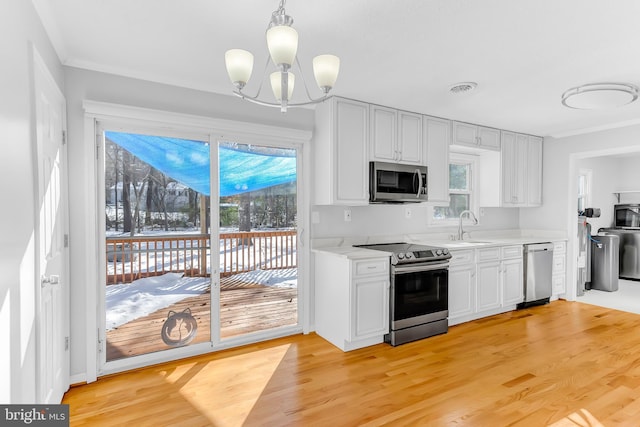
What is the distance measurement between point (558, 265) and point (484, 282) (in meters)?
1.58

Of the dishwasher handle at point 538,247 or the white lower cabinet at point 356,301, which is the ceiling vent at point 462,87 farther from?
the dishwasher handle at point 538,247

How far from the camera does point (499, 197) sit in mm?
4676

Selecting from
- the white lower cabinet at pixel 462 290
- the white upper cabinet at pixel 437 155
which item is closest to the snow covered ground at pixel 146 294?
the white lower cabinet at pixel 462 290

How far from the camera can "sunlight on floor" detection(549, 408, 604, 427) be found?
2.04m

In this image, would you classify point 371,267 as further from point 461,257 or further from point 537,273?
point 537,273

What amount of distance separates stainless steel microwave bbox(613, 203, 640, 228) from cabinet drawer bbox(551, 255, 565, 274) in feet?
9.17

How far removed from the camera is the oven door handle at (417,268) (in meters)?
3.27

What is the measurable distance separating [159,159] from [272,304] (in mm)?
1760

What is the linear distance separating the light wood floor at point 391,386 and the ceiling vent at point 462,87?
2.39m

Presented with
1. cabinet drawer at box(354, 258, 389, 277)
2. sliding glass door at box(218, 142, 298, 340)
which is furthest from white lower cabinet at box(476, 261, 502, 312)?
sliding glass door at box(218, 142, 298, 340)

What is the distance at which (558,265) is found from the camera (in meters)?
4.77

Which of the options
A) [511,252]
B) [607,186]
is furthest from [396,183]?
[607,186]

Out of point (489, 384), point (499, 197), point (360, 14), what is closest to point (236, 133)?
point (360, 14)

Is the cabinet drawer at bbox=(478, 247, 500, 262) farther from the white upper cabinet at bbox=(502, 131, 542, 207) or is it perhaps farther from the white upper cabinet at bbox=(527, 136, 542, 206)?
the white upper cabinet at bbox=(527, 136, 542, 206)
